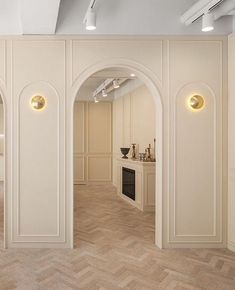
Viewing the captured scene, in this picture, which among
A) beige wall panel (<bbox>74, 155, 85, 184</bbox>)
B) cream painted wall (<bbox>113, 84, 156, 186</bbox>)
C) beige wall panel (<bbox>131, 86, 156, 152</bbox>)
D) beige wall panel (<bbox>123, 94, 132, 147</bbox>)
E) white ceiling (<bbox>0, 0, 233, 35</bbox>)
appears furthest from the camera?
beige wall panel (<bbox>74, 155, 85, 184</bbox>)

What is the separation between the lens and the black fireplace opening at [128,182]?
692 centimetres

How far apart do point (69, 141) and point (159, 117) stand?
1319 millimetres

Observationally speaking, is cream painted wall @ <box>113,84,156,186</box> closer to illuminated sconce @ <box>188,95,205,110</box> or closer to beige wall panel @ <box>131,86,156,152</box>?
beige wall panel @ <box>131,86,156,152</box>

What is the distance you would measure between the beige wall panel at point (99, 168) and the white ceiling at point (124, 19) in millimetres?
6439

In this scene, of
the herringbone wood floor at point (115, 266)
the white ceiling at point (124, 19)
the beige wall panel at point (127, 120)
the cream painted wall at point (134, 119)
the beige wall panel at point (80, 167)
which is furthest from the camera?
the beige wall panel at point (80, 167)

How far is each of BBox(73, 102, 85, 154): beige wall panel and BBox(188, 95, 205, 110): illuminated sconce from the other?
6.46 meters

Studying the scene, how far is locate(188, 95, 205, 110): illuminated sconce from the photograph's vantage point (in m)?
3.99

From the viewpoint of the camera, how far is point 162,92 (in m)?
4.01

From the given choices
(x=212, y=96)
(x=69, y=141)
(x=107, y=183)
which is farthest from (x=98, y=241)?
(x=107, y=183)

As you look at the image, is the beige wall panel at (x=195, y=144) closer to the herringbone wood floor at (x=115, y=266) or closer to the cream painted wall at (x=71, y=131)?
the cream painted wall at (x=71, y=131)

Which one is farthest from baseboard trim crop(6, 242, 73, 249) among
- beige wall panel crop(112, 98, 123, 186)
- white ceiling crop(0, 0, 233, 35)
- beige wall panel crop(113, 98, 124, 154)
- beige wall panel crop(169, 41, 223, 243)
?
beige wall panel crop(112, 98, 123, 186)

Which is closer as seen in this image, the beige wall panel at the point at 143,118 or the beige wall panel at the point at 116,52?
the beige wall panel at the point at 116,52

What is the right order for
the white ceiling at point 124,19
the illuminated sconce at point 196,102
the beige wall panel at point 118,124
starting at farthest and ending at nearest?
the beige wall panel at point 118,124 < the illuminated sconce at point 196,102 < the white ceiling at point 124,19

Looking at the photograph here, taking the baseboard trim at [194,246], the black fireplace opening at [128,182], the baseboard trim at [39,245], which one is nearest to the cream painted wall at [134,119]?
the black fireplace opening at [128,182]
